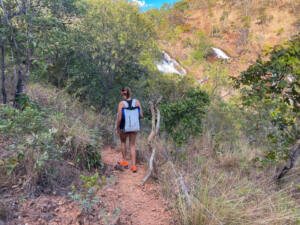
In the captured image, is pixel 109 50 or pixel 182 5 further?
pixel 182 5

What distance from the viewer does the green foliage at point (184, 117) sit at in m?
5.29

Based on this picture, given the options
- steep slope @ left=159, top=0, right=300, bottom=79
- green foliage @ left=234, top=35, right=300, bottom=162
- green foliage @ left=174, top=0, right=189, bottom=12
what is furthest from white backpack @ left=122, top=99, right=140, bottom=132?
green foliage @ left=174, top=0, right=189, bottom=12

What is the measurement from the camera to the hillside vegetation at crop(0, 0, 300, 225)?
8.61 feet

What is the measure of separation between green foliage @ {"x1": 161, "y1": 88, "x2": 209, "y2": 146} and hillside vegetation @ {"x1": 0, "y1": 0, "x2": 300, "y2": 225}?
0.03 metres

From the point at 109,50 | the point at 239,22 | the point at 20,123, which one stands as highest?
the point at 239,22

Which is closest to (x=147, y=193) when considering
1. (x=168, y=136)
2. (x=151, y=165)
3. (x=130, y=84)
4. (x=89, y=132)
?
(x=151, y=165)

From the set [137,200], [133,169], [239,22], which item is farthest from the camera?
[239,22]

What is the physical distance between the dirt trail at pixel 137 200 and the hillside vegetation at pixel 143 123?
0.39 feet

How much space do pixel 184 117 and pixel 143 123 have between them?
282 cm

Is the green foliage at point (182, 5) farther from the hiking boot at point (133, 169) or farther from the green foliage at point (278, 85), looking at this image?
the hiking boot at point (133, 169)

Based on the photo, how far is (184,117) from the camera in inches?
212

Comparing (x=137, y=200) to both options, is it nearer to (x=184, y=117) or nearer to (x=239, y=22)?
(x=184, y=117)

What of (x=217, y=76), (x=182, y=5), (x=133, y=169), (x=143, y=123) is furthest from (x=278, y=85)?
(x=182, y=5)

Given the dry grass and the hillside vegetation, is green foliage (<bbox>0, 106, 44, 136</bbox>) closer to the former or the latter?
the hillside vegetation
